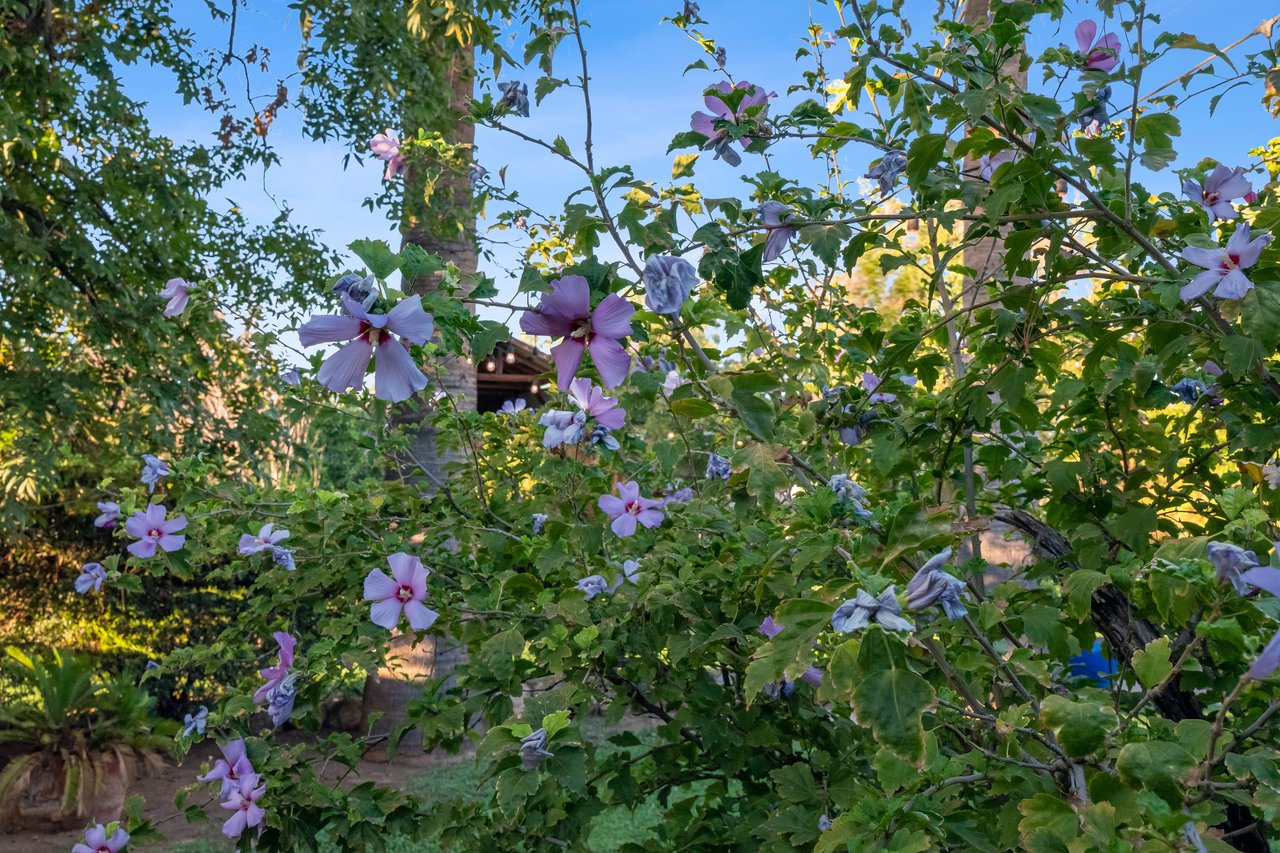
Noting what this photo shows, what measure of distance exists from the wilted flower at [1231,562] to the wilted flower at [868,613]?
17.2 inches

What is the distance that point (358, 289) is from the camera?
111 centimetres

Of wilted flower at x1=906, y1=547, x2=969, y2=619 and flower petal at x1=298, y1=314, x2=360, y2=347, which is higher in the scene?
flower petal at x1=298, y1=314, x2=360, y2=347

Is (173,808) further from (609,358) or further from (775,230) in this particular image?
(609,358)

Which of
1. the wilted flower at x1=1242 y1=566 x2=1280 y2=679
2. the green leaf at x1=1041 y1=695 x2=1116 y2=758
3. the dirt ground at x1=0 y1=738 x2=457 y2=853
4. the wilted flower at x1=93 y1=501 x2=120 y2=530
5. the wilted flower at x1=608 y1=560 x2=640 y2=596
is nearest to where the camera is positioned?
the wilted flower at x1=1242 y1=566 x2=1280 y2=679

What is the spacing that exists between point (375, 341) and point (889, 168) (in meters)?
1.29

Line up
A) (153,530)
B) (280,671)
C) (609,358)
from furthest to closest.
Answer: (153,530) < (280,671) < (609,358)

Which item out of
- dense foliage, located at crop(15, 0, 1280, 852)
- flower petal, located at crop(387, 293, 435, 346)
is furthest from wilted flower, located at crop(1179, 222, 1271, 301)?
flower petal, located at crop(387, 293, 435, 346)

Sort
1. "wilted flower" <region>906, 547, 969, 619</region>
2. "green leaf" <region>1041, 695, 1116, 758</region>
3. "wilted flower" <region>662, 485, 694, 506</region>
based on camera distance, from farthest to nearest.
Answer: "wilted flower" <region>662, 485, 694, 506</region> → "green leaf" <region>1041, 695, 1116, 758</region> → "wilted flower" <region>906, 547, 969, 619</region>

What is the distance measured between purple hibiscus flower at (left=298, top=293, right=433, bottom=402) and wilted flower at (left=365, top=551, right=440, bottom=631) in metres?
0.98

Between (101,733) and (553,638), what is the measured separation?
557cm

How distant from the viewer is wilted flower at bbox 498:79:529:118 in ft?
7.02

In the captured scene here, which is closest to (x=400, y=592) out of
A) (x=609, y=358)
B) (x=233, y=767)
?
(x=233, y=767)

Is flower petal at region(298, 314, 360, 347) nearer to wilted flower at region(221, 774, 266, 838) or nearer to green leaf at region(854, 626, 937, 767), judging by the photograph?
green leaf at region(854, 626, 937, 767)

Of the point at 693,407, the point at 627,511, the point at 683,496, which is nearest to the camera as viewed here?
the point at 693,407
